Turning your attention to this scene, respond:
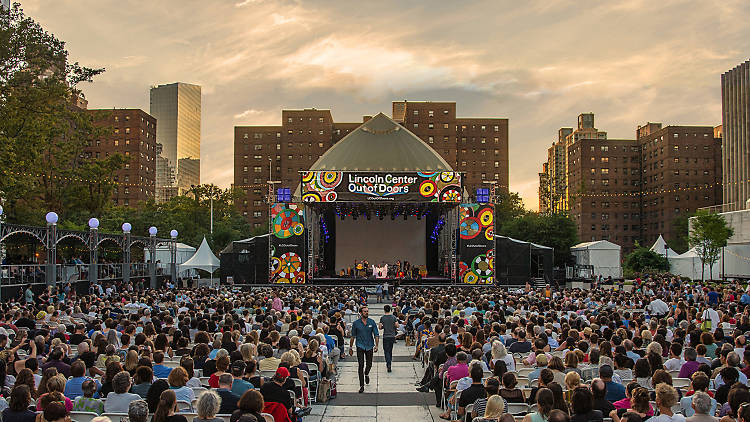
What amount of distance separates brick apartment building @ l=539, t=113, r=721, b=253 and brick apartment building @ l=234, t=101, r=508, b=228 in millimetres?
12923

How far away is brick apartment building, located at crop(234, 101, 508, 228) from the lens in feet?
332

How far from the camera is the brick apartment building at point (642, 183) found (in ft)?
308

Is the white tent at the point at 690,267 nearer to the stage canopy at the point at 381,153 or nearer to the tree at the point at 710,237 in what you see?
the tree at the point at 710,237

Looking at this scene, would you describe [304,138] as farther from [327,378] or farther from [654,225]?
[327,378]

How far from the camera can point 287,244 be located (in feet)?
119

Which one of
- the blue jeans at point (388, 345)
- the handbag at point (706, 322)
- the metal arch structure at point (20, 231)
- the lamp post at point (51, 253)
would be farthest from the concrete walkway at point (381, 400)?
the lamp post at point (51, 253)

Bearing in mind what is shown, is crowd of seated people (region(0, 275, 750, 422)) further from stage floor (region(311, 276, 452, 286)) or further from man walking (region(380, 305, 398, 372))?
stage floor (region(311, 276, 452, 286))

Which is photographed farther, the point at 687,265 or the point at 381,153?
the point at 381,153

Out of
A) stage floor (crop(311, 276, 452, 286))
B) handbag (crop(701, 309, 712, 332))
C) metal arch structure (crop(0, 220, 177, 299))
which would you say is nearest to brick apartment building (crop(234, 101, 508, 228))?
stage floor (crop(311, 276, 452, 286))

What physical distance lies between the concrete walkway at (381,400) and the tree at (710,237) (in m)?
36.8

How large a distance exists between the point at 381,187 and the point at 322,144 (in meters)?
67.6

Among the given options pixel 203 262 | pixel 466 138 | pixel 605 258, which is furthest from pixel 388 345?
pixel 466 138

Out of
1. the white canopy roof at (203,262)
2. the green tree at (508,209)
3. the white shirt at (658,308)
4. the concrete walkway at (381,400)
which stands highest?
the green tree at (508,209)

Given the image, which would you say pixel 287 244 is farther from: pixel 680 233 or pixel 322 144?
pixel 680 233
